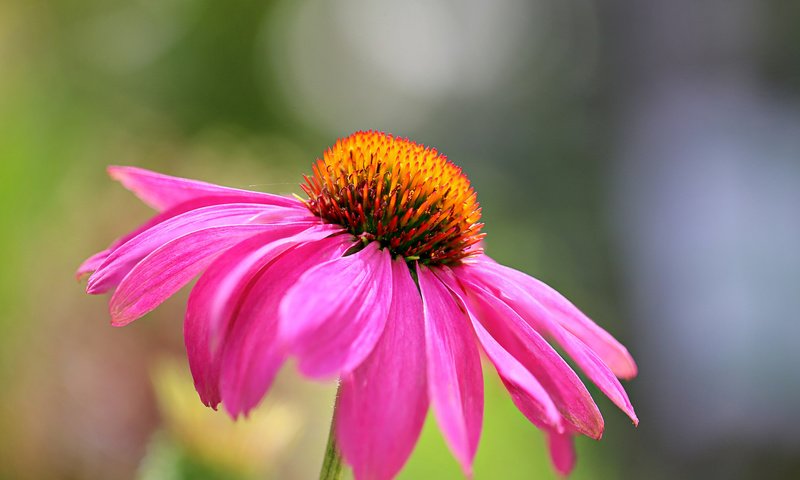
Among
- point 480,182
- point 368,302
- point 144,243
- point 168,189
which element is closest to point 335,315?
point 368,302

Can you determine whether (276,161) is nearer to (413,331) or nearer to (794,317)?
(413,331)

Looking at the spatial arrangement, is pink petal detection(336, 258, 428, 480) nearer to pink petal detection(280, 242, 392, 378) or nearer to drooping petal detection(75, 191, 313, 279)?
pink petal detection(280, 242, 392, 378)

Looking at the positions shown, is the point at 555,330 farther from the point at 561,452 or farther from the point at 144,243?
the point at 144,243

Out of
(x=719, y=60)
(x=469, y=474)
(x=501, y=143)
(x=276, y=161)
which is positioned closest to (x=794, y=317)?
(x=719, y=60)

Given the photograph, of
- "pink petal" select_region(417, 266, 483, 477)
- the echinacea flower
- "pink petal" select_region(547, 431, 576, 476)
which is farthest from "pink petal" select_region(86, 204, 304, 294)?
"pink petal" select_region(547, 431, 576, 476)

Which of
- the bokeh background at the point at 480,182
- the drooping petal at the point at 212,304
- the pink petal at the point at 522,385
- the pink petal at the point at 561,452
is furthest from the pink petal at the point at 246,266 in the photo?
the bokeh background at the point at 480,182

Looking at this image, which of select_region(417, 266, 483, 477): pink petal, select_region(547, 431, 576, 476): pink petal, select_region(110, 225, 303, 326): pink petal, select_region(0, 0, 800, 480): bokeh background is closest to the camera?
select_region(417, 266, 483, 477): pink petal

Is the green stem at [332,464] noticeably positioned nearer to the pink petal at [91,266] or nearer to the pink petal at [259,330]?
the pink petal at [259,330]
